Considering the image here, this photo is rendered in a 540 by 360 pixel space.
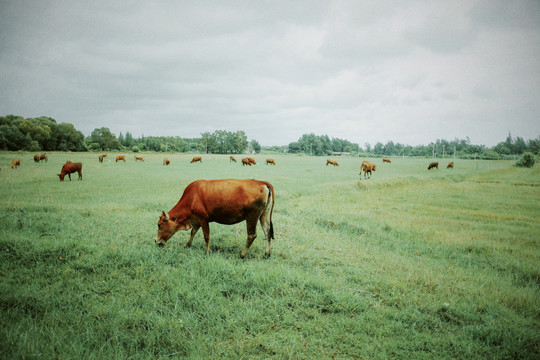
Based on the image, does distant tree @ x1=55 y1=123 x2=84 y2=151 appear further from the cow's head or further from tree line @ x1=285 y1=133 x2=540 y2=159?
tree line @ x1=285 y1=133 x2=540 y2=159

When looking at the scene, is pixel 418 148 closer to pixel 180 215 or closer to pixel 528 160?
pixel 528 160

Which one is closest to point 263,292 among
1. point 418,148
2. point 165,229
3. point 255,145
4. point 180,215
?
point 180,215

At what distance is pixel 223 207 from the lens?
6.34m

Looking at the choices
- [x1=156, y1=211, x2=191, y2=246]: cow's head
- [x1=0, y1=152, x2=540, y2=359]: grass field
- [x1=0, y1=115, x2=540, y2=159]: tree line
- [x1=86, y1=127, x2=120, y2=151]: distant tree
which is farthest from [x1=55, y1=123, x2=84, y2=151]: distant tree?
[x1=156, y1=211, x2=191, y2=246]: cow's head

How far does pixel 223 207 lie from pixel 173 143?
→ 6178 inches

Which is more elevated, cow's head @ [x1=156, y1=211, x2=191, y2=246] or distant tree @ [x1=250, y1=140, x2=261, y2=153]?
distant tree @ [x1=250, y1=140, x2=261, y2=153]

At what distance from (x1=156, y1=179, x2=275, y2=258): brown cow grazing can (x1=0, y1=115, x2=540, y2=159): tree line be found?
68.2 m

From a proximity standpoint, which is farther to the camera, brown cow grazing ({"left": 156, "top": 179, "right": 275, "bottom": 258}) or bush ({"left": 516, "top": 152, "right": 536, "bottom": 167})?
bush ({"left": 516, "top": 152, "right": 536, "bottom": 167})

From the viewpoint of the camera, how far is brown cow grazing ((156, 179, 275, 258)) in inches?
248

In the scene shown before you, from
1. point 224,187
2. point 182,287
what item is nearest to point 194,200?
point 224,187

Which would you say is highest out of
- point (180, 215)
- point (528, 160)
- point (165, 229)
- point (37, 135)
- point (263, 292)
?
point (37, 135)

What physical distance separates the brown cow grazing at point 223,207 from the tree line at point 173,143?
68.2 m

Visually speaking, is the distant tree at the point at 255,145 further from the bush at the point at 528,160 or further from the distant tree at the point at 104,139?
the bush at the point at 528,160

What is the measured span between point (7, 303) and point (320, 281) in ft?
18.6
